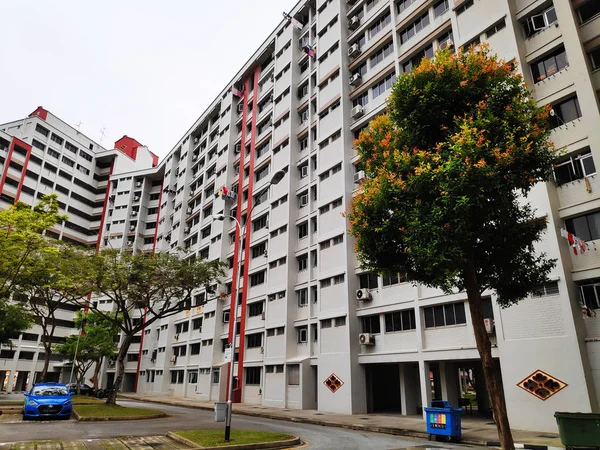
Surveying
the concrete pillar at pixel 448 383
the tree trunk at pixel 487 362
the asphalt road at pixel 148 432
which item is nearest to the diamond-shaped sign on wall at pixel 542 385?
the asphalt road at pixel 148 432

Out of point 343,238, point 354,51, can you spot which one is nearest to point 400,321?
point 343,238

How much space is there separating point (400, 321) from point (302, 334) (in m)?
9.64

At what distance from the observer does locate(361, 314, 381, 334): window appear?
27.0 m

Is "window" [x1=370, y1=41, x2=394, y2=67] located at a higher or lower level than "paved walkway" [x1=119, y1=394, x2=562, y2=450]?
higher

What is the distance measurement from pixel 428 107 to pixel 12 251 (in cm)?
2016

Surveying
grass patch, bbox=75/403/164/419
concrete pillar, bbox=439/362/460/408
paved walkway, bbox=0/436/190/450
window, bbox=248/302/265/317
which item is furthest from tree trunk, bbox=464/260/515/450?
window, bbox=248/302/265/317

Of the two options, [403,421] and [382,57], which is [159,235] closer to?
[382,57]

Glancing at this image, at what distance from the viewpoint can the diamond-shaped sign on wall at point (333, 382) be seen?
26812mm

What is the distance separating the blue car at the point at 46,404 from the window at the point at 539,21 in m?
29.3

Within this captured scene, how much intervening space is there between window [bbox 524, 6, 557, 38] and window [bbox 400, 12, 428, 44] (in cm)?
793

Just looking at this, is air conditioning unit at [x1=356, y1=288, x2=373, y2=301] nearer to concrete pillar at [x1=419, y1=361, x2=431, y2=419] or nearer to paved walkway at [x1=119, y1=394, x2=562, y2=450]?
concrete pillar at [x1=419, y1=361, x2=431, y2=419]

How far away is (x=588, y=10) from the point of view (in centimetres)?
1992

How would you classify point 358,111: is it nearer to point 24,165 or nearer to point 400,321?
point 400,321

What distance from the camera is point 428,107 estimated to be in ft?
44.8
